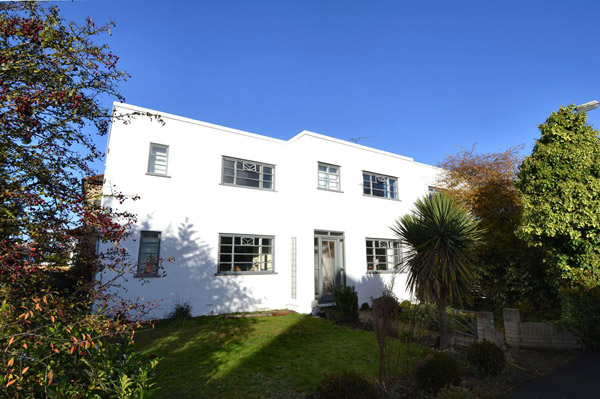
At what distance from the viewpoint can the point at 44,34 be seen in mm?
2770

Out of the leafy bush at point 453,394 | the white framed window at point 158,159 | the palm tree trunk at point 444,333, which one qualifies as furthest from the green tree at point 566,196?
the white framed window at point 158,159

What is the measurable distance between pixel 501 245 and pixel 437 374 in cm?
887

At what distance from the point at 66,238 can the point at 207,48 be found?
7.96 m

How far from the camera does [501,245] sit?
11938 millimetres

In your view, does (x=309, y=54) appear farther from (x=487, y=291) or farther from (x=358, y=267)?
(x=487, y=291)

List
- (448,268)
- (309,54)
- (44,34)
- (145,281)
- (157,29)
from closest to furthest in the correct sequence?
(44,34) → (157,29) → (448,268) → (145,281) → (309,54)

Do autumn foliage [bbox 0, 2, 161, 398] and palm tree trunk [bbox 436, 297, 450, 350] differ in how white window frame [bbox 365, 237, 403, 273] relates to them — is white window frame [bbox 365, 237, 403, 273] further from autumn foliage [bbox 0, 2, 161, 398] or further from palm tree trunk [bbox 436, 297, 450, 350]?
autumn foliage [bbox 0, 2, 161, 398]

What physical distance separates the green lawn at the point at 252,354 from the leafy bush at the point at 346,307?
48 cm

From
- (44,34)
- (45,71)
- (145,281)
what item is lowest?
(145,281)

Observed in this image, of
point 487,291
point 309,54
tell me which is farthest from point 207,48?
point 487,291

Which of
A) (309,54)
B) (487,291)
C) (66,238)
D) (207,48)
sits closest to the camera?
(66,238)

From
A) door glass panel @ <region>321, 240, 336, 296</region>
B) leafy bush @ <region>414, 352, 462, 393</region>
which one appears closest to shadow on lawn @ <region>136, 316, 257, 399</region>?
door glass panel @ <region>321, 240, 336, 296</region>

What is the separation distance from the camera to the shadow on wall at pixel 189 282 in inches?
397

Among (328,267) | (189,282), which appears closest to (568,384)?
(328,267)
